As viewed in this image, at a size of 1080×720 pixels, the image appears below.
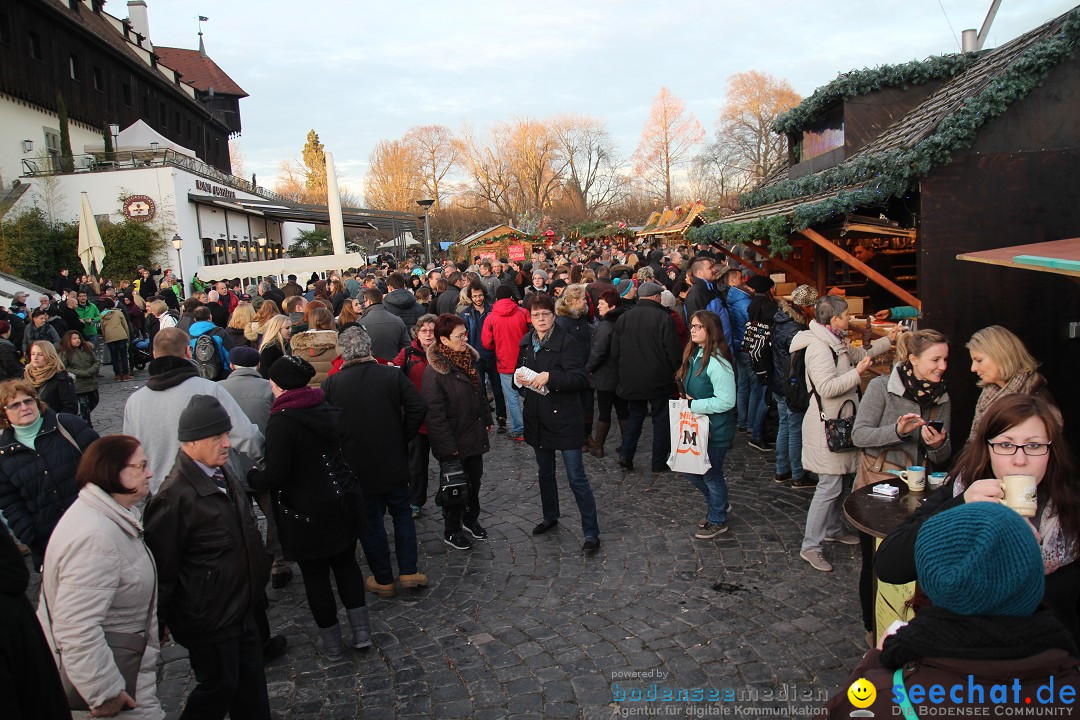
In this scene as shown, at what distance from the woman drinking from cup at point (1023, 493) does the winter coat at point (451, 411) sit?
3438 mm

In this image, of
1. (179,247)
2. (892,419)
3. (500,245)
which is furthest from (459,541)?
(179,247)

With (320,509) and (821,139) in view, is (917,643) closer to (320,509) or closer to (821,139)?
(320,509)

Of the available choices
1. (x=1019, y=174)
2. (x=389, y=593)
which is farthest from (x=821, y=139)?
(x=389, y=593)

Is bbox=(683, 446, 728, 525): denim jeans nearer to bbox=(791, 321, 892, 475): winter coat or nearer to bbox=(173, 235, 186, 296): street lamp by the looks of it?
bbox=(791, 321, 892, 475): winter coat

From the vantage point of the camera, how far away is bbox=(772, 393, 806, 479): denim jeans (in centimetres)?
659

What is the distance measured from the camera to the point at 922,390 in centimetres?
427

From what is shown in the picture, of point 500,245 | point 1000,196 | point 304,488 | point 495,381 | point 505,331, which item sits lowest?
point 495,381

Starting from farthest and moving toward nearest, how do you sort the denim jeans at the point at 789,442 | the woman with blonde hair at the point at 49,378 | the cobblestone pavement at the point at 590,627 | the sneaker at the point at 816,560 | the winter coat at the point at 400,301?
the winter coat at the point at 400,301 → the denim jeans at the point at 789,442 → the woman with blonde hair at the point at 49,378 → the sneaker at the point at 816,560 → the cobblestone pavement at the point at 590,627

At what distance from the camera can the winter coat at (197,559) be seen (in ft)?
9.97

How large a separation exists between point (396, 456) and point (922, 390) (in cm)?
330

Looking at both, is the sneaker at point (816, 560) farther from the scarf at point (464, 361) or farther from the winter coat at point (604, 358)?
the winter coat at point (604, 358)

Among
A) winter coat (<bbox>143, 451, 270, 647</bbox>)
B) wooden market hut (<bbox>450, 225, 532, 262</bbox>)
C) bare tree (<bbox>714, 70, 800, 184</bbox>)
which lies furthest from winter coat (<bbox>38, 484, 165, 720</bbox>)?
bare tree (<bbox>714, 70, 800, 184</bbox>)

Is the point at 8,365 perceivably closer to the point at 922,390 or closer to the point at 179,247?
the point at 922,390

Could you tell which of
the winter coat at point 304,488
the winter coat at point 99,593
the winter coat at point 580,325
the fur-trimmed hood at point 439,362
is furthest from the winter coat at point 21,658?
the winter coat at point 580,325
